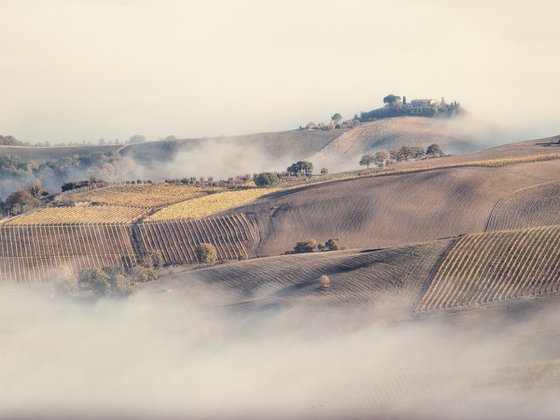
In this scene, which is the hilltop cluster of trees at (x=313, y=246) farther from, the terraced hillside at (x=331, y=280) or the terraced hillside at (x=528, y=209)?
the terraced hillside at (x=528, y=209)

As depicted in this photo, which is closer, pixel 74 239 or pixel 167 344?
pixel 167 344

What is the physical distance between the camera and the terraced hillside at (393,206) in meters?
117

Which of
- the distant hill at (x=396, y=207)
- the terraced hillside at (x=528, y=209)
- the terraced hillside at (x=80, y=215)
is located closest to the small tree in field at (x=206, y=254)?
the distant hill at (x=396, y=207)

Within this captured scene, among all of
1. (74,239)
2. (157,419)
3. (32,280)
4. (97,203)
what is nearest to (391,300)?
(157,419)

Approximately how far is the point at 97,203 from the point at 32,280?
34.6 meters

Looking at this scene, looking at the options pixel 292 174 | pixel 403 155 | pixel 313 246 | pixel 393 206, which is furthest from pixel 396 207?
pixel 403 155

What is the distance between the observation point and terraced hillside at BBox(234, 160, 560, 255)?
117 meters

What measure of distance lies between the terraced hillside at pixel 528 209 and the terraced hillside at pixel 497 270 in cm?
1570

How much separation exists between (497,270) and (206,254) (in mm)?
35843

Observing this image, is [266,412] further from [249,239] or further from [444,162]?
[444,162]

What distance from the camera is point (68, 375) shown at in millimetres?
75938

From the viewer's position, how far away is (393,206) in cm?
12512

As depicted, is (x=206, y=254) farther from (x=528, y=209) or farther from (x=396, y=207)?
(x=528, y=209)

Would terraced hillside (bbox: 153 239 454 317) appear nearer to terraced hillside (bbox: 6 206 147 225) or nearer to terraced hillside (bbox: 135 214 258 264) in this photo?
terraced hillside (bbox: 135 214 258 264)
